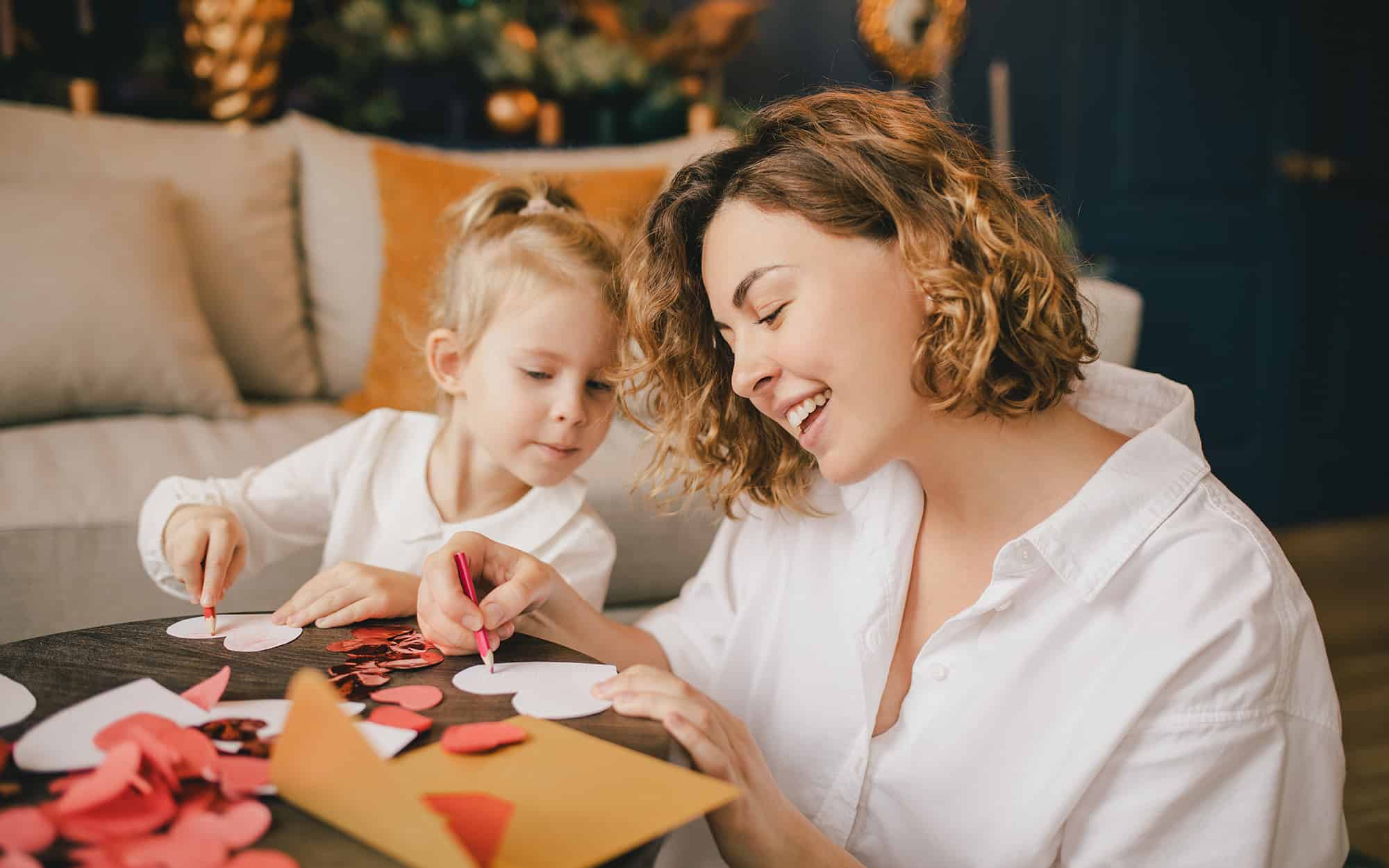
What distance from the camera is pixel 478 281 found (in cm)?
131

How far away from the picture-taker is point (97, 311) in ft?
6.25

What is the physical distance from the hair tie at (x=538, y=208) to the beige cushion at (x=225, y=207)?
1137mm

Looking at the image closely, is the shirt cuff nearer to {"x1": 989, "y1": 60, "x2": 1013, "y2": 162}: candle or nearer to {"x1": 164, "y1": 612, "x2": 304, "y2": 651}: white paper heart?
{"x1": 164, "y1": 612, "x2": 304, "y2": 651}: white paper heart

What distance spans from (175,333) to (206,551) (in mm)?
1087

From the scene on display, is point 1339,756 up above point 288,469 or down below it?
below

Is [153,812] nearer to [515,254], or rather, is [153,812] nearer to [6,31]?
[515,254]

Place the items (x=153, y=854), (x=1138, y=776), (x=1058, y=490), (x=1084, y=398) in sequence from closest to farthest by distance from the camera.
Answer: (x=153, y=854) < (x=1138, y=776) < (x=1058, y=490) < (x=1084, y=398)

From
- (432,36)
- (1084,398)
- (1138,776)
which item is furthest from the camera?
(432,36)

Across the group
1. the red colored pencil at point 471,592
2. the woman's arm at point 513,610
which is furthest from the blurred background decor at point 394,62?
the red colored pencil at point 471,592

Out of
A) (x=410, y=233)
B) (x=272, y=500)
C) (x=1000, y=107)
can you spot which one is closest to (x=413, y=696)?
(x=272, y=500)

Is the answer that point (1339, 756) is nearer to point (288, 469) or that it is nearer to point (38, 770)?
point (38, 770)

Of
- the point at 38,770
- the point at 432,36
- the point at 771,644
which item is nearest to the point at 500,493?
the point at 771,644

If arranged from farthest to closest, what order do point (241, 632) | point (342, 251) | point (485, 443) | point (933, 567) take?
1. point (342, 251)
2. point (485, 443)
3. point (933, 567)
4. point (241, 632)

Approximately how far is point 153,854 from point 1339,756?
89 cm
